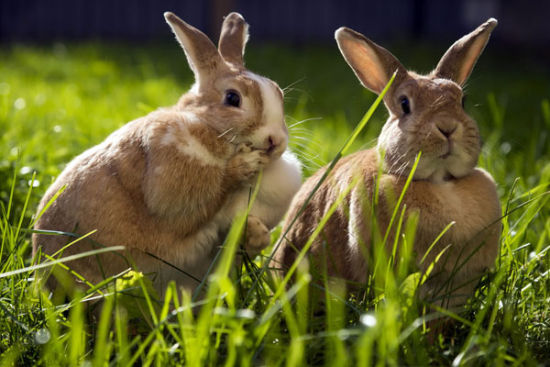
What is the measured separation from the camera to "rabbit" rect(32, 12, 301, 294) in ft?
6.98

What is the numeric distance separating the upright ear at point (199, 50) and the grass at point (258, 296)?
1.30ft

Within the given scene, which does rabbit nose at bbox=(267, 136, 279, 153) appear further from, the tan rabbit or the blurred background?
the blurred background

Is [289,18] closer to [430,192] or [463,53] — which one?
[463,53]

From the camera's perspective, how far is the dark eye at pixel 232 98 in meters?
2.28

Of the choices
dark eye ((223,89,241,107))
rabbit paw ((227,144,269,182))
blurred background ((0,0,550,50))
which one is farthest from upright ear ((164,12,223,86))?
blurred background ((0,0,550,50))

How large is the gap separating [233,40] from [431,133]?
3.00 ft

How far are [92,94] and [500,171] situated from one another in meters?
3.67

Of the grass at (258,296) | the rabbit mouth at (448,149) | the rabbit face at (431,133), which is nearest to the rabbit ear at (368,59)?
the rabbit face at (431,133)

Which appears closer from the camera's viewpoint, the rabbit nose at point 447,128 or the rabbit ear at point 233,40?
the rabbit nose at point 447,128

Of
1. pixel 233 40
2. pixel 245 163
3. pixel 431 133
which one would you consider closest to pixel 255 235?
pixel 245 163

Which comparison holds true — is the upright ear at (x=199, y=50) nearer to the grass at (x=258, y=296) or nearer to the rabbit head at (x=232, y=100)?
the rabbit head at (x=232, y=100)

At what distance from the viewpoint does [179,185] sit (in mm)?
2111

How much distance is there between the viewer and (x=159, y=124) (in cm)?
219

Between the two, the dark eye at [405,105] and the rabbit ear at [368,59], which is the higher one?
the rabbit ear at [368,59]
